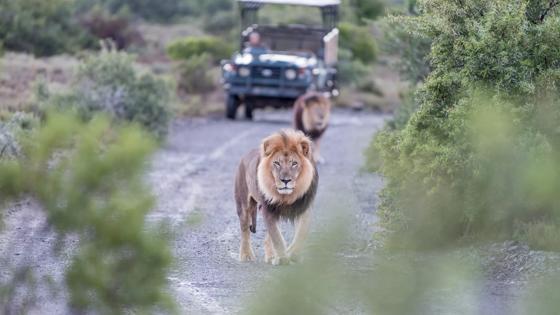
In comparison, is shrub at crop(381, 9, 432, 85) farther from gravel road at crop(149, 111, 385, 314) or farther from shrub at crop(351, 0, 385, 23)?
shrub at crop(351, 0, 385, 23)

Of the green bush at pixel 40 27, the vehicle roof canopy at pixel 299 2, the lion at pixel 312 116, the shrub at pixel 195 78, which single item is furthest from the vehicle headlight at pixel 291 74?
the green bush at pixel 40 27

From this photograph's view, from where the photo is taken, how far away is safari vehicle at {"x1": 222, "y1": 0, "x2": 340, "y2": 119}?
32.4 metres

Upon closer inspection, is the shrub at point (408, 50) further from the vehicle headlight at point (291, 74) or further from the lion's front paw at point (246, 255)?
the vehicle headlight at point (291, 74)

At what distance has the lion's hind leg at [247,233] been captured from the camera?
37.8 ft

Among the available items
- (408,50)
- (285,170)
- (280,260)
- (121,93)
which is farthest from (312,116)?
(280,260)

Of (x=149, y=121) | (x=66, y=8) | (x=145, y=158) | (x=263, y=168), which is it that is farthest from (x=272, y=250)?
(x=66, y=8)

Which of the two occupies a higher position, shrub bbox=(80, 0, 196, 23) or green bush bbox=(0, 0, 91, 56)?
green bush bbox=(0, 0, 91, 56)

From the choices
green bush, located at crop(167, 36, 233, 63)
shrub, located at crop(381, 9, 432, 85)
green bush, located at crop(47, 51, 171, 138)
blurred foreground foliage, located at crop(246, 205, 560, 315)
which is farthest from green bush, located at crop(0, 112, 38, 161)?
green bush, located at crop(167, 36, 233, 63)

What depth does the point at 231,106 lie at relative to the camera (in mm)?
33438

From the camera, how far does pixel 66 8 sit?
44.2m

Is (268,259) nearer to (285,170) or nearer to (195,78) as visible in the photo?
(285,170)

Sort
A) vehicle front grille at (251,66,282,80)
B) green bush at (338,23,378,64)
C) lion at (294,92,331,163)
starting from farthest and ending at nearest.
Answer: green bush at (338,23,378,64), vehicle front grille at (251,66,282,80), lion at (294,92,331,163)

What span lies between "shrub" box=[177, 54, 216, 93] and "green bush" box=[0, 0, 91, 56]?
4.49 metres

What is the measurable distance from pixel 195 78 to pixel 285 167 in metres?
29.3
